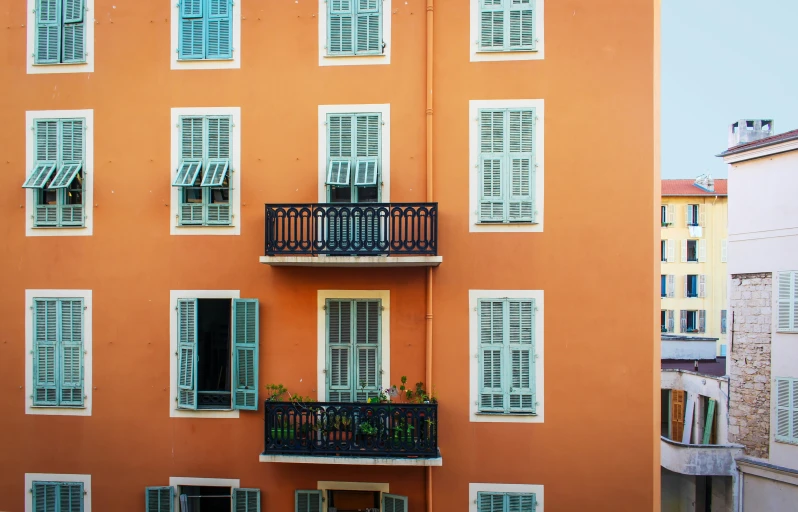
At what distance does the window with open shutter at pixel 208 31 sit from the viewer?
10984 mm

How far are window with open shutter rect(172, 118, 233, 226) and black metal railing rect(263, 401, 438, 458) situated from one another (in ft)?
Answer: 11.7

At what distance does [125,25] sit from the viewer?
11.2m

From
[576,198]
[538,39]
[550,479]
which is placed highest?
A: [538,39]

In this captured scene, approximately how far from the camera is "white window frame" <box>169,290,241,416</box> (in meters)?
10.8

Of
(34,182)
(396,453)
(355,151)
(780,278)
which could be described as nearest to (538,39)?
(355,151)

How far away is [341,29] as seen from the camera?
35.6ft

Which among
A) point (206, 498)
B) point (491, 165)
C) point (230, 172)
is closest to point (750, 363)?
point (491, 165)

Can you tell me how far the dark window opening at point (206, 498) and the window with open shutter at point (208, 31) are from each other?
25.6 ft

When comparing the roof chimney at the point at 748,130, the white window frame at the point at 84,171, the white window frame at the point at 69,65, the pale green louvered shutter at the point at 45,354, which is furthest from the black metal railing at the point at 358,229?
the roof chimney at the point at 748,130

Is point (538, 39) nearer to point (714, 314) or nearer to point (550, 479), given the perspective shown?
point (550, 479)

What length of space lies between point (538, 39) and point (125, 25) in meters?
7.52

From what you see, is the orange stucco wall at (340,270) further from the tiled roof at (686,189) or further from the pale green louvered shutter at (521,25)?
the tiled roof at (686,189)

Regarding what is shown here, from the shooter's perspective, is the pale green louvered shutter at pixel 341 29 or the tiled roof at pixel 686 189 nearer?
the pale green louvered shutter at pixel 341 29

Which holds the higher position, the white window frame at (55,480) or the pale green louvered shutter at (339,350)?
the pale green louvered shutter at (339,350)
